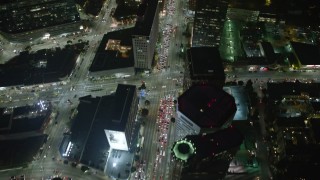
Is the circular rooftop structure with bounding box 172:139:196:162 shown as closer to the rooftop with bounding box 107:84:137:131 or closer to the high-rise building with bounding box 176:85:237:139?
the high-rise building with bounding box 176:85:237:139

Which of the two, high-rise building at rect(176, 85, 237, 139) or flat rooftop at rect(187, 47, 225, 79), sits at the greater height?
flat rooftop at rect(187, 47, 225, 79)

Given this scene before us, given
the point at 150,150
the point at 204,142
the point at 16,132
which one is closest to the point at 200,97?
the point at 204,142

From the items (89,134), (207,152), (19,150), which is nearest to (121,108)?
(89,134)

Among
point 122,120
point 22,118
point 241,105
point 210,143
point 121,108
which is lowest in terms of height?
point 22,118

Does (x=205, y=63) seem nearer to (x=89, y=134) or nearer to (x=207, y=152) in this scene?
(x=207, y=152)

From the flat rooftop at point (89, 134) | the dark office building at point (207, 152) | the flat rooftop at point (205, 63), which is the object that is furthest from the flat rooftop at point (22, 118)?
the flat rooftop at point (205, 63)

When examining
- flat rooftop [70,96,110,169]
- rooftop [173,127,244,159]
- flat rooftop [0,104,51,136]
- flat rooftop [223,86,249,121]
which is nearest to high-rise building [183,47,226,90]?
flat rooftop [223,86,249,121]
